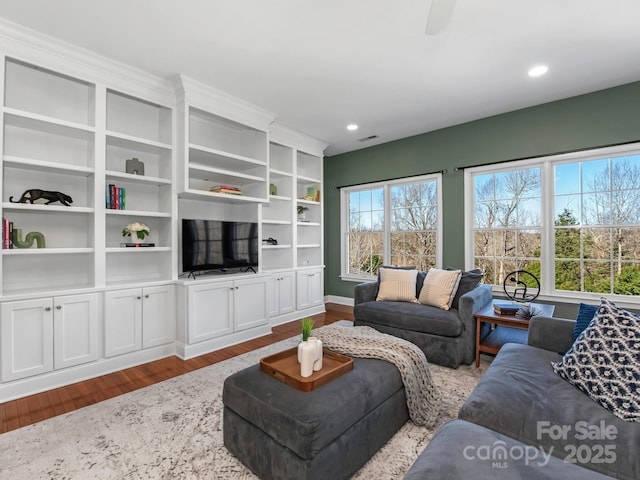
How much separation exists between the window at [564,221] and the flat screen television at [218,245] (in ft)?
10.00

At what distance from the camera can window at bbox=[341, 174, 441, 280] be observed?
4.77 meters

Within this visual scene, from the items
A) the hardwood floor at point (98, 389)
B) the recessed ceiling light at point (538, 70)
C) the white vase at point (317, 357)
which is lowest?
the hardwood floor at point (98, 389)

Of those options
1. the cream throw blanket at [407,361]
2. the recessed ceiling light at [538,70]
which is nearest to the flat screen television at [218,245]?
the cream throw blanket at [407,361]

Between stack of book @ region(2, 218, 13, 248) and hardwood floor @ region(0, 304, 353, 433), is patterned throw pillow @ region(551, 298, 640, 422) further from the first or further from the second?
stack of book @ region(2, 218, 13, 248)

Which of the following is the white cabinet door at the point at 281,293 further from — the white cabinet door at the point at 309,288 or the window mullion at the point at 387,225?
the window mullion at the point at 387,225

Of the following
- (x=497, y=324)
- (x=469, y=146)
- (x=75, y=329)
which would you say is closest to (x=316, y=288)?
(x=497, y=324)

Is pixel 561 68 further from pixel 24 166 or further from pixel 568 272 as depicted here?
pixel 24 166

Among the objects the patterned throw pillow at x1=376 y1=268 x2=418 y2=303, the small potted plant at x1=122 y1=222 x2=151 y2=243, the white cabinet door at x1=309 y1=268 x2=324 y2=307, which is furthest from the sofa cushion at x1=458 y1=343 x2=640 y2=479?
the white cabinet door at x1=309 y1=268 x2=324 y2=307

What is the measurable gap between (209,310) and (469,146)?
395cm

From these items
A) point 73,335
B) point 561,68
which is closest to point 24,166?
point 73,335

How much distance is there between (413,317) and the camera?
10.3 feet

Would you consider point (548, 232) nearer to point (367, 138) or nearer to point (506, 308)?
point (506, 308)

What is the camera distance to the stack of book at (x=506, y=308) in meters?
2.81

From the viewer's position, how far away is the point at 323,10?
221 cm
